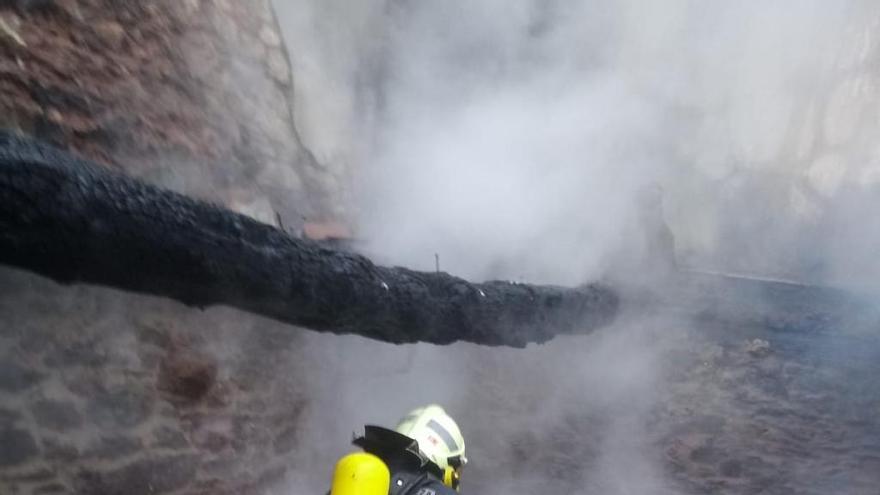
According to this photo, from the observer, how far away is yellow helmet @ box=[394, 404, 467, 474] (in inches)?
105

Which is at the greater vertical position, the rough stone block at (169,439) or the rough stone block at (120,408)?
the rough stone block at (120,408)

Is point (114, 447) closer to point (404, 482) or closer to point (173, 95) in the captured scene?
point (404, 482)

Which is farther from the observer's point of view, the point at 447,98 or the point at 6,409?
the point at 447,98

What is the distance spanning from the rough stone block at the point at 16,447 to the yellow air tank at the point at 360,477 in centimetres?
111

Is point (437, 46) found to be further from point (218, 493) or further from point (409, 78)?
point (218, 493)

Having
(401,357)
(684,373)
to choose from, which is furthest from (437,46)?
(684,373)

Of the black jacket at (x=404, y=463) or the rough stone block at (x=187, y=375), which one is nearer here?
the black jacket at (x=404, y=463)

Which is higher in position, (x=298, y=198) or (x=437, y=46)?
(x=437, y=46)

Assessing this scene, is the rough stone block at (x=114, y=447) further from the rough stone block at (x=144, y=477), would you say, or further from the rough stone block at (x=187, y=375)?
the rough stone block at (x=187, y=375)

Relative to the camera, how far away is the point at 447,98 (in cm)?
446

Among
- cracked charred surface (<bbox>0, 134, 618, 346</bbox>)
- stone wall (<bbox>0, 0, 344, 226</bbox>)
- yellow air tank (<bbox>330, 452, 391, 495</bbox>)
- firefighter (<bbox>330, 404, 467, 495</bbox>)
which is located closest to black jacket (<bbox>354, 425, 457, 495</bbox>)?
firefighter (<bbox>330, 404, 467, 495</bbox>)

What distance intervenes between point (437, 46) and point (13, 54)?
280 centimetres

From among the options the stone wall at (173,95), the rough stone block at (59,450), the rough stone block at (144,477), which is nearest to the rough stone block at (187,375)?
the rough stone block at (144,477)

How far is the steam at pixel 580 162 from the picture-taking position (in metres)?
4.03
